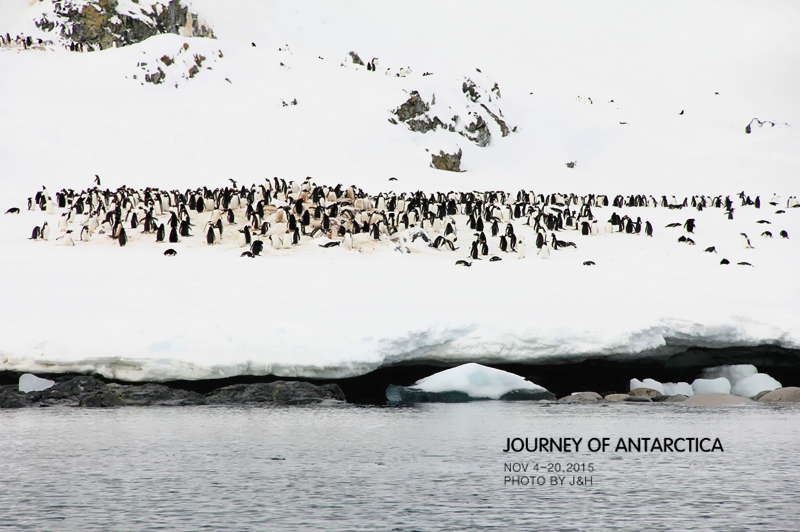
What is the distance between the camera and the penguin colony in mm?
16750

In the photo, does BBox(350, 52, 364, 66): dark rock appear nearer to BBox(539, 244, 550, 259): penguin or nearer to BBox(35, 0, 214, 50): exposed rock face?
BBox(35, 0, 214, 50): exposed rock face

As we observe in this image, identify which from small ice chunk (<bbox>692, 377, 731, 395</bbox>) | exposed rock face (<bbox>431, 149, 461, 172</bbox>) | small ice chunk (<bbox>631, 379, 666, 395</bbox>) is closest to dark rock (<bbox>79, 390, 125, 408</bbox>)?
small ice chunk (<bbox>631, 379, 666, 395</bbox>)

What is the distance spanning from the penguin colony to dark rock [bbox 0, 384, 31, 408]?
216 inches

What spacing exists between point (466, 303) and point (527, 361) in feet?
5.22

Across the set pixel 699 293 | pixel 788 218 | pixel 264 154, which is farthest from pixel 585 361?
pixel 264 154

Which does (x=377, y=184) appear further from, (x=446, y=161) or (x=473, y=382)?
(x=473, y=382)

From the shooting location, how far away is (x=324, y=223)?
17.4m

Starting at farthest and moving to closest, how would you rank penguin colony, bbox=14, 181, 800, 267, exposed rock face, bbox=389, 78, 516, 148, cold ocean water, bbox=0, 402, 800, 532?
1. exposed rock face, bbox=389, 78, 516, 148
2. penguin colony, bbox=14, 181, 800, 267
3. cold ocean water, bbox=0, 402, 800, 532

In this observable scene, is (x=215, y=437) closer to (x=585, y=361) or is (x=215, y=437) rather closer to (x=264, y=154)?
(x=585, y=361)

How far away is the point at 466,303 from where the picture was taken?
39.4 ft

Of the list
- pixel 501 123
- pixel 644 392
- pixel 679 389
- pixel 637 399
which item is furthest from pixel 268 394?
pixel 501 123

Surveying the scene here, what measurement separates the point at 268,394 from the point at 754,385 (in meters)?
7.87

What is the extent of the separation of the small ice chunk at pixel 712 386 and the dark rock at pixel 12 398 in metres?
10.4

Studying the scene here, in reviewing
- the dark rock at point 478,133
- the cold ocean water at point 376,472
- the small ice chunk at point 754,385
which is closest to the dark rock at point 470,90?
the dark rock at point 478,133
